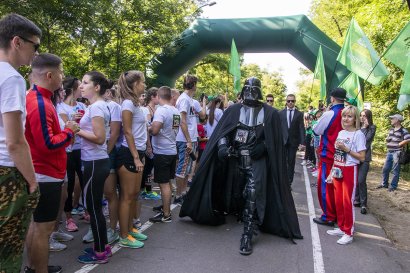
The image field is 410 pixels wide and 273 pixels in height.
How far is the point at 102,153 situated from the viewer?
3.93m

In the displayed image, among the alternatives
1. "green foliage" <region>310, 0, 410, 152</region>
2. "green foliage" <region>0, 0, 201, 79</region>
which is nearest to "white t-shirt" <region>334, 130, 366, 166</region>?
"green foliage" <region>310, 0, 410, 152</region>

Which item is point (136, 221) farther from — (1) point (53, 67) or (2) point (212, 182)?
(1) point (53, 67)

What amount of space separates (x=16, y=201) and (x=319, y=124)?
185 inches

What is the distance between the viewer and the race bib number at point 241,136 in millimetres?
5148

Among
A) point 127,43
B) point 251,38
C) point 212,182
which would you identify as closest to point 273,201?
point 212,182

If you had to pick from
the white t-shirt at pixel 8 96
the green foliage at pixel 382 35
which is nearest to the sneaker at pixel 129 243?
the white t-shirt at pixel 8 96

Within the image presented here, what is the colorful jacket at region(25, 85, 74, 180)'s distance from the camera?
2.96 m

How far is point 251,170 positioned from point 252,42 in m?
9.62

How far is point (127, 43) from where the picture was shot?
1186 cm

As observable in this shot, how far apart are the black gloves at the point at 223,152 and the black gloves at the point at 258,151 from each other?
34 centimetres

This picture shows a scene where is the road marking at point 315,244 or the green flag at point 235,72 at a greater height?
the green flag at point 235,72

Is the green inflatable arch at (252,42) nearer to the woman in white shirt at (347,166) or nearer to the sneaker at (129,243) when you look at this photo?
the woman in white shirt at (347,166)

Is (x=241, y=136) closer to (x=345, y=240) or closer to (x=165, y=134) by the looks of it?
(x=165, y=134)

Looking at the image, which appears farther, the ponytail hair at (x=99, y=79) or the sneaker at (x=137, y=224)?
the sneaker at (x=137, y=224)
